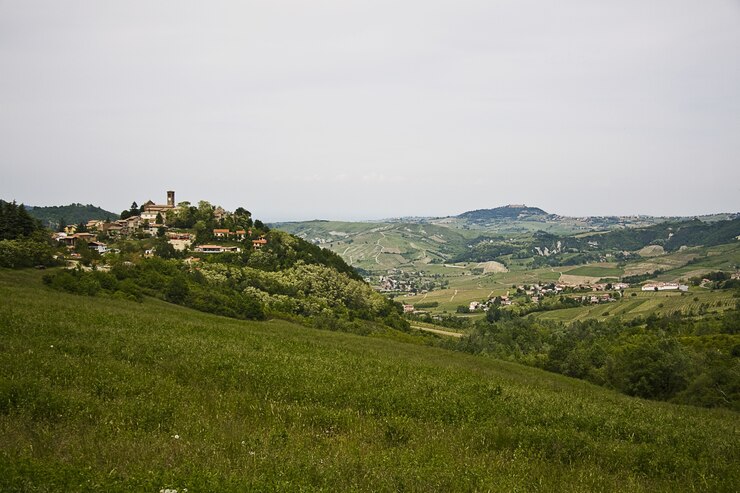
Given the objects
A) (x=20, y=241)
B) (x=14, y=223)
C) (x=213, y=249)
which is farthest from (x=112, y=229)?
(x=20, y=241)

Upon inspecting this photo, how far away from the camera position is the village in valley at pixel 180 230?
112688 millimetres

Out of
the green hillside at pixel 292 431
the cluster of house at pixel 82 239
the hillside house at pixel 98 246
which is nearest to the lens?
the green hillside at pixel 292 431

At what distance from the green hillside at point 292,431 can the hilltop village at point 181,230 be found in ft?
317

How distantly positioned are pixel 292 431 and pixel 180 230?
132292 millimetres

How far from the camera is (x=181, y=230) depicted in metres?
130

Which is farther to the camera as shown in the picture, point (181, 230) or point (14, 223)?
point (181, 230)

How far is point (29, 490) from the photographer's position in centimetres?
586

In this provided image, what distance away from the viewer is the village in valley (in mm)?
112688

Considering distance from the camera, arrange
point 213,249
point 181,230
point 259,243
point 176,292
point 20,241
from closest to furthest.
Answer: point 20,241 → point 176,292 → point 213,249 → point 259,243 → point 181,230

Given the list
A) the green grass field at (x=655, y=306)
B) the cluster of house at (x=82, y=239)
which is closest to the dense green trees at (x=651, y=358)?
the green grass field at (x=655, y=306)

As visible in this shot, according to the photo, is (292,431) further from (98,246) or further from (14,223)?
(98,246)

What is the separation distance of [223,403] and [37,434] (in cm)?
430

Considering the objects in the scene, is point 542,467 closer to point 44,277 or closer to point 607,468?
point 607,468

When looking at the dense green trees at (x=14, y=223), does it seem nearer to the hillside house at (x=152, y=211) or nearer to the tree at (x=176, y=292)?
the tree at (x=176, y=292)
